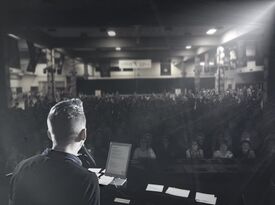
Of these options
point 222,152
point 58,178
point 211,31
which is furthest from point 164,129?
point 211,31

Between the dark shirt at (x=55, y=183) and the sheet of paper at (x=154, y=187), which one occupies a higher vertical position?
the dark shirt at (x=55, y=183)

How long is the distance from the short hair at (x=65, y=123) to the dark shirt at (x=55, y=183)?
131mm

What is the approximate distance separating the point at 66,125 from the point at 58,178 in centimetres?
33

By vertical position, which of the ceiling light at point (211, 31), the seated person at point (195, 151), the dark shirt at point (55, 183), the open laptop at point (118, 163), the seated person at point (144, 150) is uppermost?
the ceiling light at point (211, 31)

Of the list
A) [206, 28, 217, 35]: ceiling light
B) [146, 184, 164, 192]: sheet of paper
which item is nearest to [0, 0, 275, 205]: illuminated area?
[146, 184, 164, 192]: sheet of paper

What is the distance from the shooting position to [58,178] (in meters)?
1.83

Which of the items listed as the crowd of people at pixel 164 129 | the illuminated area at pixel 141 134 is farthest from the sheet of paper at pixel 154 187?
the crowd of people at pixel 164 129

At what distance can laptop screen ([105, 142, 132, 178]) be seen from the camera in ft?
12.6

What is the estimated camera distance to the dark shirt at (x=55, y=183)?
183 cm

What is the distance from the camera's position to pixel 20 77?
25.2 meters

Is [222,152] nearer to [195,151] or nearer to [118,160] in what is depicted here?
[195,151]

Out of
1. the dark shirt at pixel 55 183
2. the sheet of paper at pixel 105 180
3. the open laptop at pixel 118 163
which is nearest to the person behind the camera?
the dark shirt at pixel 55 183

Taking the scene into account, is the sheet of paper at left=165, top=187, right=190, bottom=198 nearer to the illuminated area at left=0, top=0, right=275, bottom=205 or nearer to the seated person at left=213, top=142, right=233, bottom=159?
the illuminated area at left=0, top=0, right=275, bottom=205

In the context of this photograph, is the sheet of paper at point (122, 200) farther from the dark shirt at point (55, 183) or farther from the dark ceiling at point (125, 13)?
the dark ceiling at point (125, 13)
